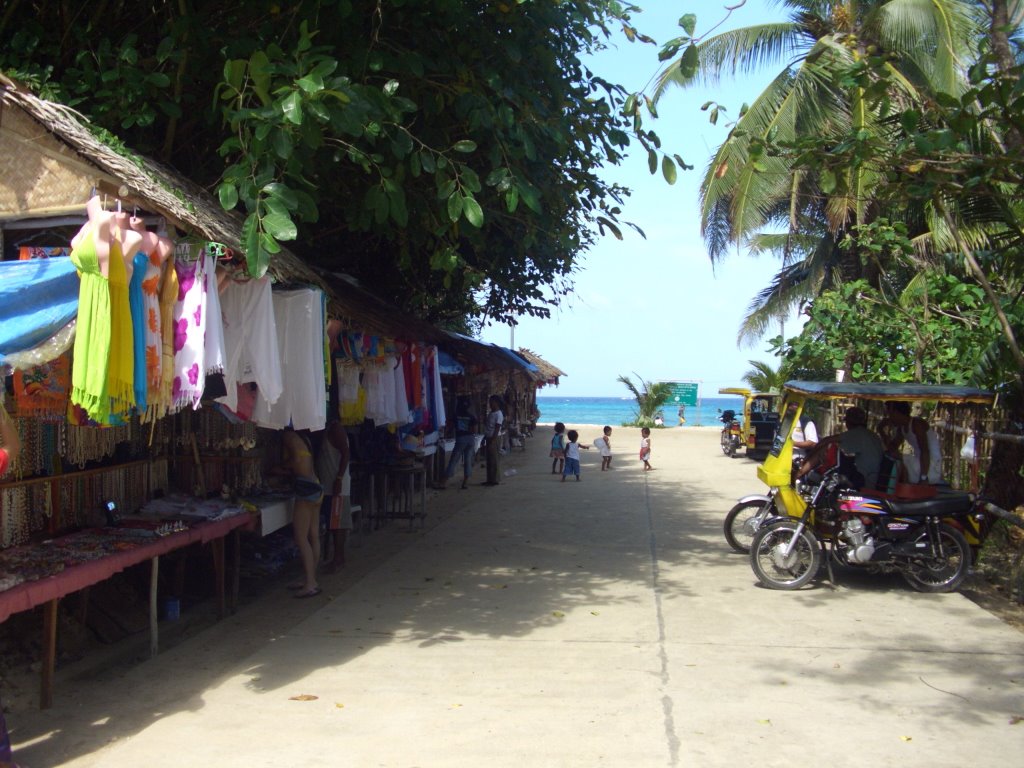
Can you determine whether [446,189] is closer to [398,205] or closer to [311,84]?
[398,205]

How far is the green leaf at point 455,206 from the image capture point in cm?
685

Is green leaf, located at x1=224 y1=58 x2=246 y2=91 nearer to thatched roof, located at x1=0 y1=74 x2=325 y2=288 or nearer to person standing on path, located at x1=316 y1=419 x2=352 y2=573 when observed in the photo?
thatched roof, located at x1=0 y1=74 x2=325 y2=288

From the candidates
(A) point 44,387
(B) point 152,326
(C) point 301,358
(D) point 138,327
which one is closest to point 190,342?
(B) point 152,326

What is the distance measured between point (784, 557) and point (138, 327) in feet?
19.8

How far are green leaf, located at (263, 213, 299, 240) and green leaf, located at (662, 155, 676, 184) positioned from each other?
11.3ft

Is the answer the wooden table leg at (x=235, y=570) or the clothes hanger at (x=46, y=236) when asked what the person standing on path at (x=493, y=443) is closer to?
the wooden table leg at (x=235, y=570)

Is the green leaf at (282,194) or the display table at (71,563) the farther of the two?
the green leaf at (282,194)

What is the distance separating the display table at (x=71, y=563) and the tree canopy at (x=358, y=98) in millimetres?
2304

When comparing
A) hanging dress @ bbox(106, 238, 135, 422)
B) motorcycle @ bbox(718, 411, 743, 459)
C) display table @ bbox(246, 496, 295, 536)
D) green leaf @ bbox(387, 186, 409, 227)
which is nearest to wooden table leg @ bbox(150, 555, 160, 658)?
display table @ bbox(246, 496, 295, 536)

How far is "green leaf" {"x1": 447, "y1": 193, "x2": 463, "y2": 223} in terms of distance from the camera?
6.85m

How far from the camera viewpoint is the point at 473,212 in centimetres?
679

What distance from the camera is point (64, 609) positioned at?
6801 mm

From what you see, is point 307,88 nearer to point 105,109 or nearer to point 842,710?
point 105,109

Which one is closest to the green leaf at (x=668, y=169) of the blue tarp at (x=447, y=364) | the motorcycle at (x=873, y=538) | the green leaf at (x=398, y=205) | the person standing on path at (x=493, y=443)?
the green leaf at (x=398, y=205)
